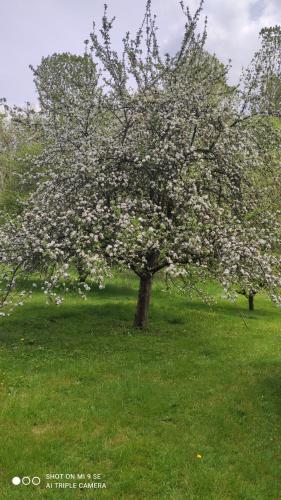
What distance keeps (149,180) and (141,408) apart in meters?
9.42

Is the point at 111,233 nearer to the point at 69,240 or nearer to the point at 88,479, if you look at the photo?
the point at 69,240

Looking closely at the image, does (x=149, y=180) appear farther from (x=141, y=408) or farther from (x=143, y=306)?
(x=141, y=408)

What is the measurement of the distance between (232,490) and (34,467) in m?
4.31

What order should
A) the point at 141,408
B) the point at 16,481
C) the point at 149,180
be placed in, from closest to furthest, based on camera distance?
the point at 16,481
the point at 141,408
the point at 149,180

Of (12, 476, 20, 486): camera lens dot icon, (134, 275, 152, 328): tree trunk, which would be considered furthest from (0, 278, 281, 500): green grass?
(134, 275, 152, 328): tree trunk

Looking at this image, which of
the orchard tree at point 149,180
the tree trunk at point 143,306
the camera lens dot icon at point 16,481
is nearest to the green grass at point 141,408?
the camera lens dot icon at point 16,481

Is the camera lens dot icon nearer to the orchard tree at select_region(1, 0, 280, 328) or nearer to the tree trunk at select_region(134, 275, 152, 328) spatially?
the orchard tree at select_region(1, 0, 280, 328)

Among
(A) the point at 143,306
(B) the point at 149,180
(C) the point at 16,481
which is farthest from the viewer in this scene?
(A) the point at 143,306

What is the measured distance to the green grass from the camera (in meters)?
9.84

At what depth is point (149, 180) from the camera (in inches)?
738

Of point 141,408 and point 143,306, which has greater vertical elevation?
point 143,306

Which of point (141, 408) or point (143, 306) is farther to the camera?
point (143, 306)

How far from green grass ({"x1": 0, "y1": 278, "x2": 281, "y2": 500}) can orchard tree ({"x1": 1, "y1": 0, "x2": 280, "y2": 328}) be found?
299 centimetres

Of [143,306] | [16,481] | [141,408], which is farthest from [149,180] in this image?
[16,481]
